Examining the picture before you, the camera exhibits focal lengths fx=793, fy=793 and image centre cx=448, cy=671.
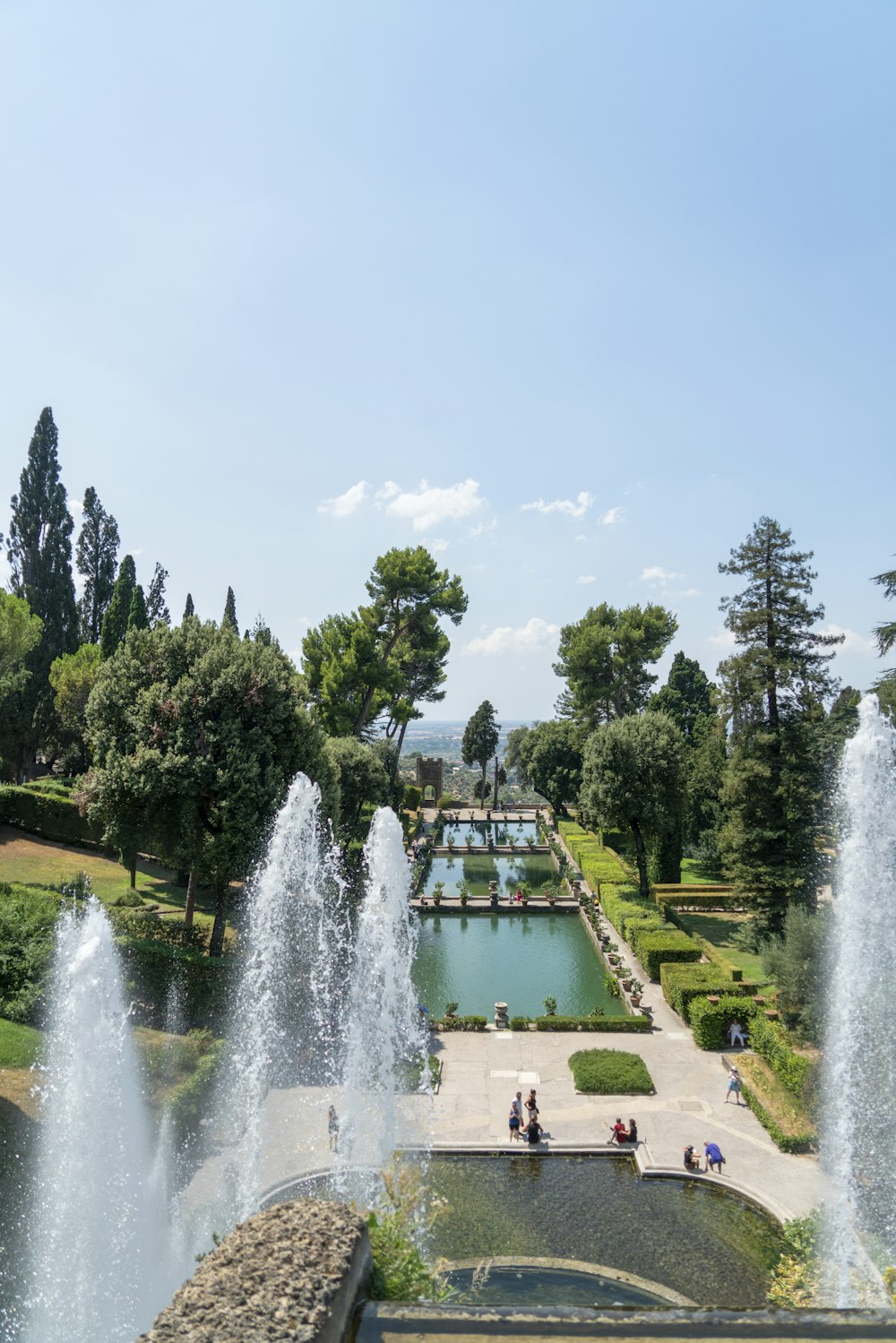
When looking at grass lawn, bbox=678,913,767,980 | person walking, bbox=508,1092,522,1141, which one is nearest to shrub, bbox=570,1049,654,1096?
person walking, bbox=508,1092,522,1141

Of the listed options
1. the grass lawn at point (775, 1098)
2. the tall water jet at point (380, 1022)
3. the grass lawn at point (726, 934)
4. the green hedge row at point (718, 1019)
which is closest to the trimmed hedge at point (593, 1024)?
the green hedge row at point (718, 1019)

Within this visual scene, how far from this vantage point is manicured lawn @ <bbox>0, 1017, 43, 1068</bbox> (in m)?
14.5

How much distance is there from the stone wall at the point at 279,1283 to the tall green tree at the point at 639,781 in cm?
2574

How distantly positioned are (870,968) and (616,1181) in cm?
608

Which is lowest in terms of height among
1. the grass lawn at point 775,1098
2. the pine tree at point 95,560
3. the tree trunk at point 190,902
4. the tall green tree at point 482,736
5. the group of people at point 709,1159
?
the group of people at point 709,1159

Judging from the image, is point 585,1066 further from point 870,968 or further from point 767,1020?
point 870,968

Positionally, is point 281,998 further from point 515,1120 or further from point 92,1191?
point 92,1191

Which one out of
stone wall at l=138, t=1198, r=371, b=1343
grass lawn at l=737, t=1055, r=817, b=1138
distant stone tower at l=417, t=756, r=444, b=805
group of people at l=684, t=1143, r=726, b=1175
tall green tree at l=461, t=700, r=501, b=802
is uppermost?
tall green tree at l=461, t=700, r=501, b=802

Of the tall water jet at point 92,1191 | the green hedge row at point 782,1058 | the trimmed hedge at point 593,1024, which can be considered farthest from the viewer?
the trimmed hedge at point 593,1024

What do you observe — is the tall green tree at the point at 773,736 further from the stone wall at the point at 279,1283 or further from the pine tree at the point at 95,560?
the pine tree at the point at 95,560

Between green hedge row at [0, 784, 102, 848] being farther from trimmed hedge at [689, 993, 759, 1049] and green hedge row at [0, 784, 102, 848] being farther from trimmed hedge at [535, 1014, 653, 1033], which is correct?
trimmed hedge at [689, 993, 759, 1049]

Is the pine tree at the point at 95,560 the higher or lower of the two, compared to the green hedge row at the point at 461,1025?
higher

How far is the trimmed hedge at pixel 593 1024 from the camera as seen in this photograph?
66.2ft

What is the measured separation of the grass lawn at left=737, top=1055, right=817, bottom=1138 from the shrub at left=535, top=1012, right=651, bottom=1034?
2.68m
